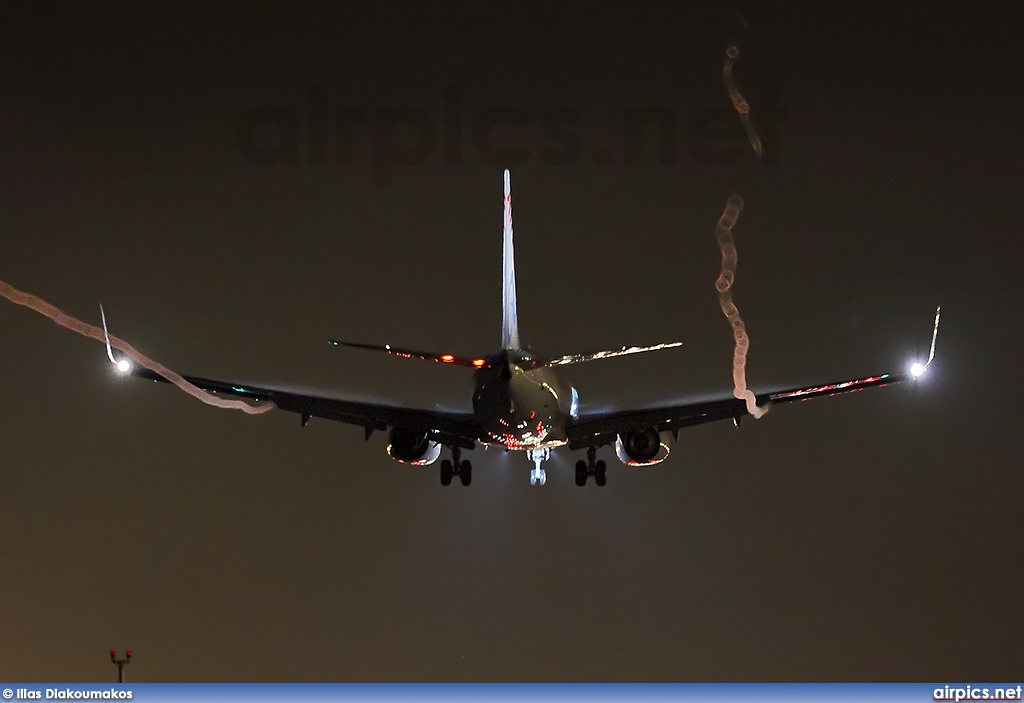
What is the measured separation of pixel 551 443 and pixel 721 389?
27.9 feet

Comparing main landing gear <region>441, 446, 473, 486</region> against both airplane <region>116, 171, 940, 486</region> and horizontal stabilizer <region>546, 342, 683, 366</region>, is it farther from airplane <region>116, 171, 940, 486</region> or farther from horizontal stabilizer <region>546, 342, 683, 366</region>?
horizontal stabilizer <region>546, 342, 683, 366</region>

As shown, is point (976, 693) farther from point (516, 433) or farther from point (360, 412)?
point (360, 412)

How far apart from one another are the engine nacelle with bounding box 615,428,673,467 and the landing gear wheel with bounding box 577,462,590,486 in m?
4.67

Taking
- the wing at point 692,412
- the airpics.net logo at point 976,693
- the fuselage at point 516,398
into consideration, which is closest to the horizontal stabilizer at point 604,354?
the fuselage at point 516,398

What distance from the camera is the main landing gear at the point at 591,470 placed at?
193 feet

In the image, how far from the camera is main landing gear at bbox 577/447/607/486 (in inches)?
2318

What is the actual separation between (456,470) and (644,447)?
26.4 feet

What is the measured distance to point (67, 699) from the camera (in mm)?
49312

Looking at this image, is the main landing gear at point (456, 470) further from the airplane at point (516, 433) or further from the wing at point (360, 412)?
the wing at point (360, 412)

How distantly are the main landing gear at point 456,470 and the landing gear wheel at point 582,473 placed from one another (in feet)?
15.1

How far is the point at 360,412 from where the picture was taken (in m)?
54.0

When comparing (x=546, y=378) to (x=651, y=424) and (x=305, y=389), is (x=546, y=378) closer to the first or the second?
(x=651, y=424)

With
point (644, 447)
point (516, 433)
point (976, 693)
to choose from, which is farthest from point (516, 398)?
point (976, 693)

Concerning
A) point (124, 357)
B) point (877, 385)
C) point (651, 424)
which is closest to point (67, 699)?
point (124, 357)
